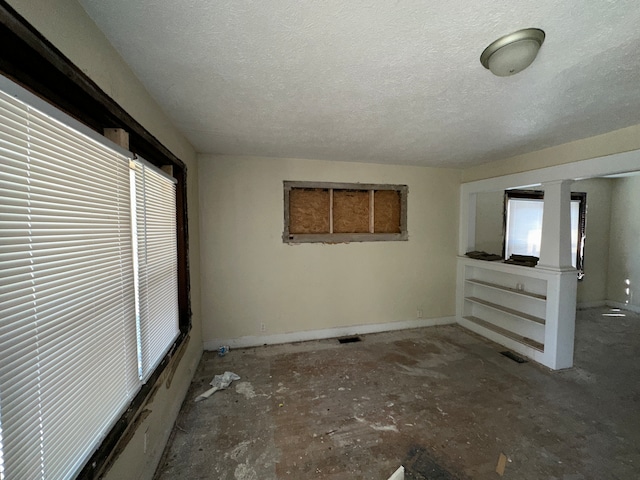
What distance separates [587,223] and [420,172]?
3.91 m

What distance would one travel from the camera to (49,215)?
88cm

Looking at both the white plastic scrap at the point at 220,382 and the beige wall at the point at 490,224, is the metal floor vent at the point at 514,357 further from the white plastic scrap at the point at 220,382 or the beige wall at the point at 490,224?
the white plastic scrap at the point at 220,382

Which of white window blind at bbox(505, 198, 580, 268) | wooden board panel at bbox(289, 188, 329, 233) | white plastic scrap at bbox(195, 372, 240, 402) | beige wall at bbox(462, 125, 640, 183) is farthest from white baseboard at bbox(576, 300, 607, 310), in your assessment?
white plastic scrap at bbox(195, 372, 240, 402)

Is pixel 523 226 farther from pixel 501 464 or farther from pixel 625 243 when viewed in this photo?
pixel 501 464

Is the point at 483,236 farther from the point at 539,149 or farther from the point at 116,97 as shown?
the point at 116,97

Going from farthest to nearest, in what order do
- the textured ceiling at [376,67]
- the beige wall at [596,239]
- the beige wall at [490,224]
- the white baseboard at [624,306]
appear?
1. the beige wall at [596,239]
2. the white baseboard at [624,306]
3. the beige wall at [490,224]
4. the textured ceiling at [376,67]

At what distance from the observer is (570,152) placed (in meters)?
2.74

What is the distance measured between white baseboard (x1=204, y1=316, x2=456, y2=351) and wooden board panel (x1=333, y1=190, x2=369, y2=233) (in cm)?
151

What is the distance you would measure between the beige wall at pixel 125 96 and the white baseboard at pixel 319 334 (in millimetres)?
705

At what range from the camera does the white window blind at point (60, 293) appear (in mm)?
736

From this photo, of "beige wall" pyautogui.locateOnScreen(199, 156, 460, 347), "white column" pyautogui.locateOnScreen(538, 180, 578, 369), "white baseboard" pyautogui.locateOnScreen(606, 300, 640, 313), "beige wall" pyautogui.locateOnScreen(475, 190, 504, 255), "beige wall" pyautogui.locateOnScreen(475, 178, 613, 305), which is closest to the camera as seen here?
"white column" pyautogui.locateOnScreen(538, 180, 578, 369)

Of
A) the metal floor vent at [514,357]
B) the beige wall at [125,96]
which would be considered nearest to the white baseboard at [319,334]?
the beige wall at [125,96]

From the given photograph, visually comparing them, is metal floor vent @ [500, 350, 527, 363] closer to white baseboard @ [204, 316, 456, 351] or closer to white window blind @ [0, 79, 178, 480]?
white baseboard @ [204, 316, 456, 351]

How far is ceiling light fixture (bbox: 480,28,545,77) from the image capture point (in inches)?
47.4
